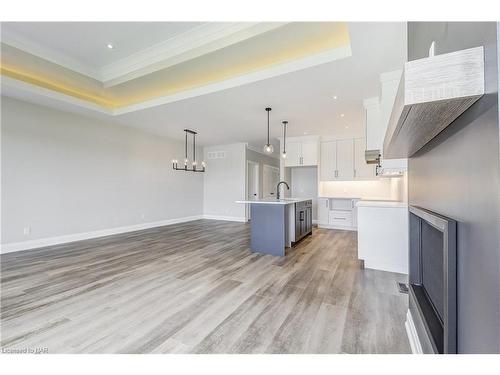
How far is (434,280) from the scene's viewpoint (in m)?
1.40

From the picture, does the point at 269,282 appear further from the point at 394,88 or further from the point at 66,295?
the point at 394,88

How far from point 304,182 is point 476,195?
7113mm

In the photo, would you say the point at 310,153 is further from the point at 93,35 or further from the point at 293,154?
the point at 93,35

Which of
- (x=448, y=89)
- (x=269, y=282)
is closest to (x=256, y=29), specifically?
(x=448, y=89)

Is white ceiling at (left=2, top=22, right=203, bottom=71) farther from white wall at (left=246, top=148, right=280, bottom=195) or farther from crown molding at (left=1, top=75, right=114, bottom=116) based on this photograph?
white wall at (left=246, top=148, right=280, bottom=195)

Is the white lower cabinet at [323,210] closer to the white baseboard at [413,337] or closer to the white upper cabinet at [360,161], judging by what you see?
the white upper cabinet at [360,161]

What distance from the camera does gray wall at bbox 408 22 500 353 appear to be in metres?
A: 0.68

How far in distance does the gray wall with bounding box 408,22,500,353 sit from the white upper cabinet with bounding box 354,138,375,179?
211 inches

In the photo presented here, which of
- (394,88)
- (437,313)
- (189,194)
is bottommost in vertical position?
(437,313)

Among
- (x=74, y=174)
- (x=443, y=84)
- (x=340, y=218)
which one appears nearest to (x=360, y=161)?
(x=340, y=218)

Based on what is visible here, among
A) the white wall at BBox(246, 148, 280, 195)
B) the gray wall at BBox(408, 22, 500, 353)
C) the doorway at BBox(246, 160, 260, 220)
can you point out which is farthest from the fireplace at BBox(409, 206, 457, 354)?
the doorway at BBox(246, 160, 260, 220)

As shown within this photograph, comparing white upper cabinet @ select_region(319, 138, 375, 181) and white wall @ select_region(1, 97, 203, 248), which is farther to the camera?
white upper cabinet @ select_region(319, 138, 375, 181)

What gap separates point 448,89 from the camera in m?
0.72

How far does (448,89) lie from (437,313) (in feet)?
4.27
